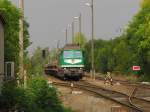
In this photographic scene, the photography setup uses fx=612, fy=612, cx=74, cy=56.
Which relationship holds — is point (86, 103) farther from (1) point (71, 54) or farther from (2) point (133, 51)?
(2) point (133, 51)

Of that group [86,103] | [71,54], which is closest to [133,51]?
[71,54]

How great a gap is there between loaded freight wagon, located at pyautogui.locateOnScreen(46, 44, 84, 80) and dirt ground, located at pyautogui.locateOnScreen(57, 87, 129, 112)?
1999 centimetres

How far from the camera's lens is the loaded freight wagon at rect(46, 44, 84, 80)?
61.0m

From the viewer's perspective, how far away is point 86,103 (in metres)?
35.0

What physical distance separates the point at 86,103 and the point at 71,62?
27035 mm

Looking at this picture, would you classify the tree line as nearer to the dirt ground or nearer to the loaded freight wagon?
the loaded freight wagon

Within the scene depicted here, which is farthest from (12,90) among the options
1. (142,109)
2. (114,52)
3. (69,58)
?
(114,52)

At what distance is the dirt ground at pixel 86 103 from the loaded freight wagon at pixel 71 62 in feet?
65.6

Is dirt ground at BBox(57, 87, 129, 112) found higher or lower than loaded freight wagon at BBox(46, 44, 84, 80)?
lower

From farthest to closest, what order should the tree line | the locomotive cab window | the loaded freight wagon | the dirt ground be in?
the tree line, the locomotive cab window, the loaded freight wagon, the dirt ground

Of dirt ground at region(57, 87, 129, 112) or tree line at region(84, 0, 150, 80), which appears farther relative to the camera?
tree line at region(84, 0, 150, 80)

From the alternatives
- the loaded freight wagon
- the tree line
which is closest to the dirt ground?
the loaded freight wagon

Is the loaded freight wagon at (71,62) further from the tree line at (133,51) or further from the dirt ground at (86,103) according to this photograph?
the dirt ground at (86,103)

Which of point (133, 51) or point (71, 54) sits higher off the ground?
point (133, 51)
